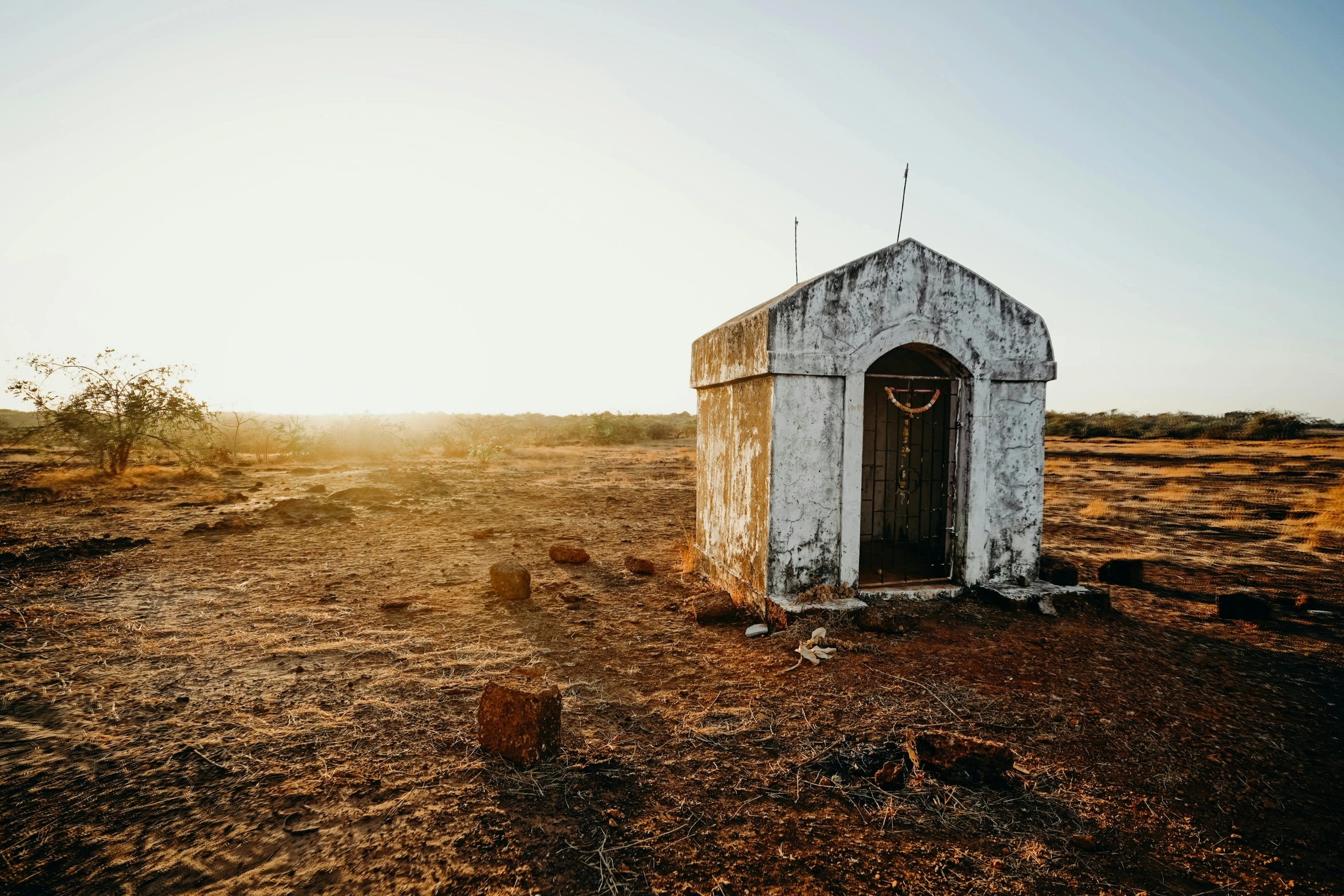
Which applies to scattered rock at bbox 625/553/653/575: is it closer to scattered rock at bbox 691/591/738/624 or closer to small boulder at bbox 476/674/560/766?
scattered rock at bbox 691/591/738/624

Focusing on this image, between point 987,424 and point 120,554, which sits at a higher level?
point 987,424

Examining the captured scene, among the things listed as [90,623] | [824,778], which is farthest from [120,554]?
[824,778]

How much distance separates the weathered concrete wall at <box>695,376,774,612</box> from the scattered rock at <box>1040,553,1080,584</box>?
311cm

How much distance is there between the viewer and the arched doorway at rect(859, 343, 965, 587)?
6.13 meters

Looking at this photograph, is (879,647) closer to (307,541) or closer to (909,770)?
(909,770)

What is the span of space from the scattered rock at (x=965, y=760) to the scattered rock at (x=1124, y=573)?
518 cm

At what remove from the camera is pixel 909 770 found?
3223 mm

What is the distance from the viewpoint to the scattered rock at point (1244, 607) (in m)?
5.79

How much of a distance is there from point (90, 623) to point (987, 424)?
842 centimetres

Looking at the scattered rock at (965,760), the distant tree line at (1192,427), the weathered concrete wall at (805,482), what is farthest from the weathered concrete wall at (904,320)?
the distant tree line at (1192,427)

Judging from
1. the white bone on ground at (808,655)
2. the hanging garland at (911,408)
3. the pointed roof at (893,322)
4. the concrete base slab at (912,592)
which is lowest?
the white bone on ground at (808,655)

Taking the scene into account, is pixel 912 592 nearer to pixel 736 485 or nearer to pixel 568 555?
pixel 736 485

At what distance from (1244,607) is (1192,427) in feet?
128

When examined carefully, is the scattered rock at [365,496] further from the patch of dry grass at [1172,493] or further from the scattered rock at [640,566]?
the patch of dry grass at [1172,493]
